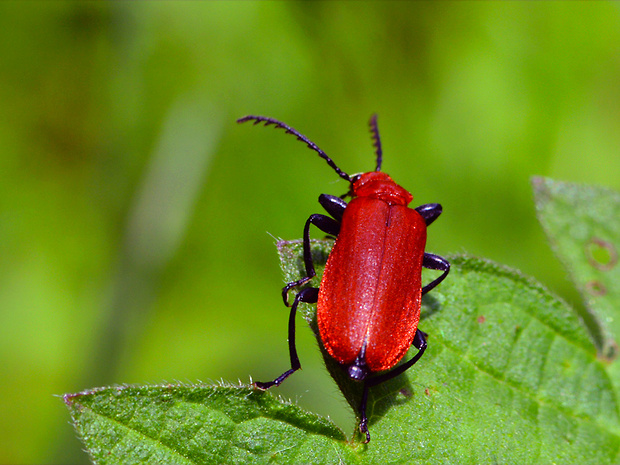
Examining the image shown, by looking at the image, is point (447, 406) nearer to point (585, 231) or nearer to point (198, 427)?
point (198, 427)

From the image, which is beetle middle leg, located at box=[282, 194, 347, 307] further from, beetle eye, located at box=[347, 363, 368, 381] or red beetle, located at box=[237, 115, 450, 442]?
beetle eye, located at box=[347, 363, 368, 381]

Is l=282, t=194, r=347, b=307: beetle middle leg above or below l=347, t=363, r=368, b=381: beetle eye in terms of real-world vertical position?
above

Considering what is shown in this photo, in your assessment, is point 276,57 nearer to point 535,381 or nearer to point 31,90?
point 31,90

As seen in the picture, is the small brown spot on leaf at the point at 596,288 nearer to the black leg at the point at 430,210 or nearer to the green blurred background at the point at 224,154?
the black leg at the point at 430,210

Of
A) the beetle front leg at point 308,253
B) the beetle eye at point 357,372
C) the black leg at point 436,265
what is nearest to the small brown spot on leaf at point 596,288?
the black leg at point 436,265

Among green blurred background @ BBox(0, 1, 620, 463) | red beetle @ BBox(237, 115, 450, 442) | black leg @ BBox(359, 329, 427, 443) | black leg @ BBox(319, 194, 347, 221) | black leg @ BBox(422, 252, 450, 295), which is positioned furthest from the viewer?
green blurred background @ BBox(0, 1, 620, 463)

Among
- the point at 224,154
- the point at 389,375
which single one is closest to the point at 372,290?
the point at 389,375

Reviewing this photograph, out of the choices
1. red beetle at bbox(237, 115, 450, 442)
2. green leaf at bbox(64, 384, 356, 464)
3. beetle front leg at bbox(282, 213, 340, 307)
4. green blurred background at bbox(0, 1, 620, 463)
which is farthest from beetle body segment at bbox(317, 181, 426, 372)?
green blurred background at bbox(0, 1, 620, 463)
